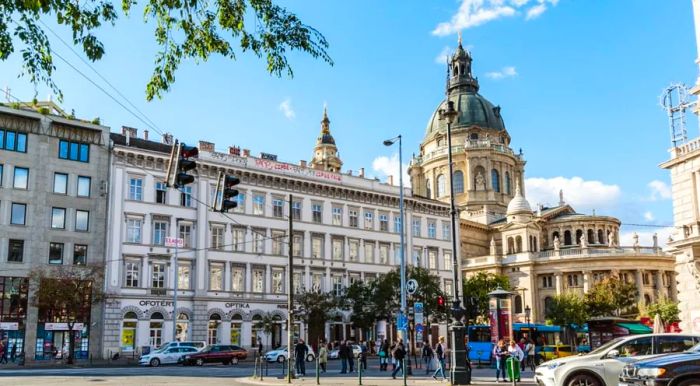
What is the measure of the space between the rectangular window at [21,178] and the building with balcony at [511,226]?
192ft

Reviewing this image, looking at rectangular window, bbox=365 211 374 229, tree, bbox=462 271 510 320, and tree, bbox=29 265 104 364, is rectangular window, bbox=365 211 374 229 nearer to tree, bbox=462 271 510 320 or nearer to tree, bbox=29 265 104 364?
tree, bbox=462 271 510 320

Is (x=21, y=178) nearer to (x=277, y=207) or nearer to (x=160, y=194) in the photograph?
(x=160, y=194)

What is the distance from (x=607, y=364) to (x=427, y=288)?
40702mm

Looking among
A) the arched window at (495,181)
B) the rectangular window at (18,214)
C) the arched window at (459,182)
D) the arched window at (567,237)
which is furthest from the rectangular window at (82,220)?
the arched window at (495,181)

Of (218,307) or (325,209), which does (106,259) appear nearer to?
(218,307)

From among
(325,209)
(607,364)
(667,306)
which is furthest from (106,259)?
(667,306)

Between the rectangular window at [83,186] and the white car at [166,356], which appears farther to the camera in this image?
the rectangular window at [83,186]

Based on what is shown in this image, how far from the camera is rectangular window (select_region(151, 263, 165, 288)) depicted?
172 ft

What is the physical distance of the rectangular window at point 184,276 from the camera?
176 feet

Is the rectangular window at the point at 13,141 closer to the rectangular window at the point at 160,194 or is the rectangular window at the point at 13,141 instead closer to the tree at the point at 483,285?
the rectangular window at the point at 160,194

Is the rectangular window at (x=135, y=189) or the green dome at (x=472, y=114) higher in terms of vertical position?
the green dome at (x=472, y=114)

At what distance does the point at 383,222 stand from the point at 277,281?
13.4m

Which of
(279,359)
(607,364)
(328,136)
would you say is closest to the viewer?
(607,364)

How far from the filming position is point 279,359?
4734 centimetres
